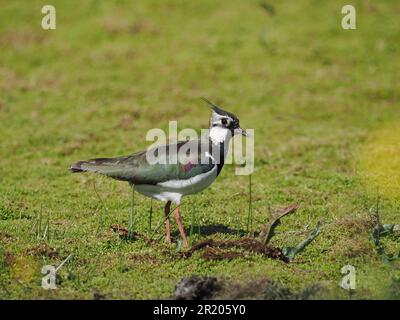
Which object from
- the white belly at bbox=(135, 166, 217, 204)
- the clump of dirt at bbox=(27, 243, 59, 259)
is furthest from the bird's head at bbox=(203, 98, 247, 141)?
the clump of dirt at bbox=(27, 243, 59, 259)

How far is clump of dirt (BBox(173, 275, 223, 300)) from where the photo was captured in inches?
245

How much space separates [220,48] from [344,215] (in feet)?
26.7

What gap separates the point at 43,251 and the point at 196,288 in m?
1.78

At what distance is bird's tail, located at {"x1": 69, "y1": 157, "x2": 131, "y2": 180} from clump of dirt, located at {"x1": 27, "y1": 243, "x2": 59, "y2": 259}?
2.91ft

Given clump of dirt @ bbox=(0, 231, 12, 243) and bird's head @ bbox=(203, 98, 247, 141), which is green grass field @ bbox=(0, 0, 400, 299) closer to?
clump of dirt @ bbox=(0, 231, 12, 243)

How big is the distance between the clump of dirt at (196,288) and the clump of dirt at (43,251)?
1481 millimetres

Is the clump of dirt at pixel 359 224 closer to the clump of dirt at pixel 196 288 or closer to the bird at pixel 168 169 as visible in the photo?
the bird at pixel 168 169

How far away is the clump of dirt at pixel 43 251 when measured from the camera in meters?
7.23

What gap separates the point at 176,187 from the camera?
7.70 meters

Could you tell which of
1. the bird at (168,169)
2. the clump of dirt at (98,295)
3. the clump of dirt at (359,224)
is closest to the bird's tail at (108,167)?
the bird at (168,169)

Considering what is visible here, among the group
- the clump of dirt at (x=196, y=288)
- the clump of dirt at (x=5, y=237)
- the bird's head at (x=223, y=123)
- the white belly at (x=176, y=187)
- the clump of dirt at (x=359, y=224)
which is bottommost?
the clump of dirt at (x=196, y=288)

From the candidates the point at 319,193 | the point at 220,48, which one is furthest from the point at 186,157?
the point at 220,48
